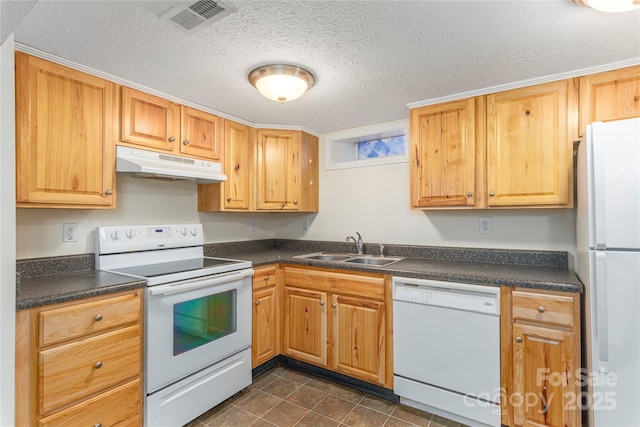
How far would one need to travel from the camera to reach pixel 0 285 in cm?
110

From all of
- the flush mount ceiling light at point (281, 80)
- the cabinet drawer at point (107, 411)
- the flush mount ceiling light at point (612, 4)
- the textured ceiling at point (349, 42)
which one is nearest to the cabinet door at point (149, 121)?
the textured ceiling at point (349, 42)

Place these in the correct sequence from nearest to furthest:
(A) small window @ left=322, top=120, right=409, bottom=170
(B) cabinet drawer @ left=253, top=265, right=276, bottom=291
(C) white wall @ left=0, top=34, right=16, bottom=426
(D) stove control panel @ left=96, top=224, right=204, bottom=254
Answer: (C) white wall @ left=0, top=34, right=16, bottom=426 < (D) stove control panel @ left=96, top=224, right=204, bottom=254 < (B) cabinet drawer @ left=253, top=265, right=276, bottom=291 < (A) small window @ left=322, top=120, right=409, bottom=170

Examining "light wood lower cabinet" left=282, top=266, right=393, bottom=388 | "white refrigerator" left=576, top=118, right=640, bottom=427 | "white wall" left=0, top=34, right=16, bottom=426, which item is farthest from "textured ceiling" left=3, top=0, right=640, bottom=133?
"light wood lower cabinet" left=282, top=266, right=393, bottom=388

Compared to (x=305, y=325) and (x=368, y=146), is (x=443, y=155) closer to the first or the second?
(x=368, y=146)

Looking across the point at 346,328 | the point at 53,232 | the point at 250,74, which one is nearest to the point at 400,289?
the point at 346,328

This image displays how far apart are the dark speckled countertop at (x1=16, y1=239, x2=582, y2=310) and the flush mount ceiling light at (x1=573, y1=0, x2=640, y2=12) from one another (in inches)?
48.4

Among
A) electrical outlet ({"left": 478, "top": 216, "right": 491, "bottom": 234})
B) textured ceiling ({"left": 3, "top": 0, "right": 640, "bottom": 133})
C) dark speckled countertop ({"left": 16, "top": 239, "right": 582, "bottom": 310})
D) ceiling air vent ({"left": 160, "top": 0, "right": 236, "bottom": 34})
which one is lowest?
dark speckled countertop ({"left": 16, "top": 239, "right": 582, "bottom": 310})

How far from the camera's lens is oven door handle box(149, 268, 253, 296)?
68.2 inches

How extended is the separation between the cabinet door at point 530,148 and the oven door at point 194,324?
1.84 m

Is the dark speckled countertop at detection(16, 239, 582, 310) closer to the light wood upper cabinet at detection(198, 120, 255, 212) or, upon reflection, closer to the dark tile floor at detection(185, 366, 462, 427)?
the light wood upper cabinet at detection(198, 120, 255, 212)

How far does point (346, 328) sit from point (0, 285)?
188 cm

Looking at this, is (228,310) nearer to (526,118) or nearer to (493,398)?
(493,398)

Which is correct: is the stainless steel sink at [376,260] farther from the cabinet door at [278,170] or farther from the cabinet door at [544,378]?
the cabinet door at [544,378]

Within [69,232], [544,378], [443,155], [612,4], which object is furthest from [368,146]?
[69,232]
